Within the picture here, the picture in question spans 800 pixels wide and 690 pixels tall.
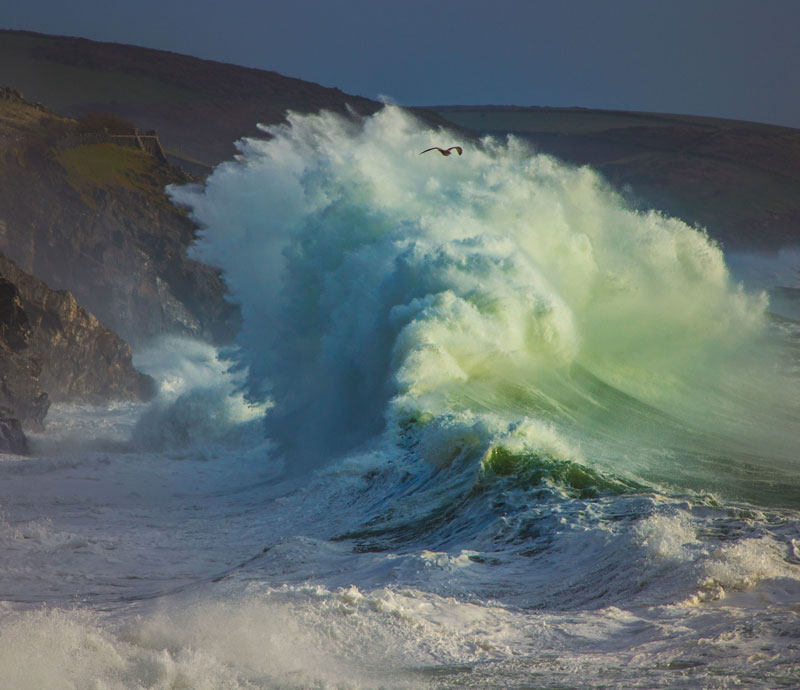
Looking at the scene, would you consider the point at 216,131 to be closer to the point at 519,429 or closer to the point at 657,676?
the point at 519,429

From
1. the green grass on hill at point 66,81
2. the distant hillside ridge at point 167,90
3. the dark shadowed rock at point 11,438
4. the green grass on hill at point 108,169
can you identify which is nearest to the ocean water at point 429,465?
the dark shadowed rock at point 11,438

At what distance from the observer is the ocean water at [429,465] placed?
6492mm

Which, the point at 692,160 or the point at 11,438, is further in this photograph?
the point at 692,160

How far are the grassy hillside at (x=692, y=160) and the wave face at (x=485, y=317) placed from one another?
47312mm

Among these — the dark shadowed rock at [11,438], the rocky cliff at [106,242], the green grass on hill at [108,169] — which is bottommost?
the dark shadowed rock at [11,438]

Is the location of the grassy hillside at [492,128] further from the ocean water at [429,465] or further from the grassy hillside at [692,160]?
the ocean water at [429,465]

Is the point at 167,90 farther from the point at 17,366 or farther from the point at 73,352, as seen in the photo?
the point at 17,366

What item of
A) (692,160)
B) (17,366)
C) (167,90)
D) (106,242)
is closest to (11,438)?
(17,366)

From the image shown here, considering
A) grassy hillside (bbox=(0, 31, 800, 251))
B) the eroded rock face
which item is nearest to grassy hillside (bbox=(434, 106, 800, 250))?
grassy hillside (bbox=(0, 31, 800, 251))

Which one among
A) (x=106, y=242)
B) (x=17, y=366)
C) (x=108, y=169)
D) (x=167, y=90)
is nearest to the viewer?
(x=17, y=366)

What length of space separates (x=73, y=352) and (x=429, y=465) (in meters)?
16.6

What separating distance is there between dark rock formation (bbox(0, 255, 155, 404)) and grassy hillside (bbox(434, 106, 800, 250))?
51376 millimetres

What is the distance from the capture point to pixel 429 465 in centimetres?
1263

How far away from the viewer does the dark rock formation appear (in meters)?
24.9
